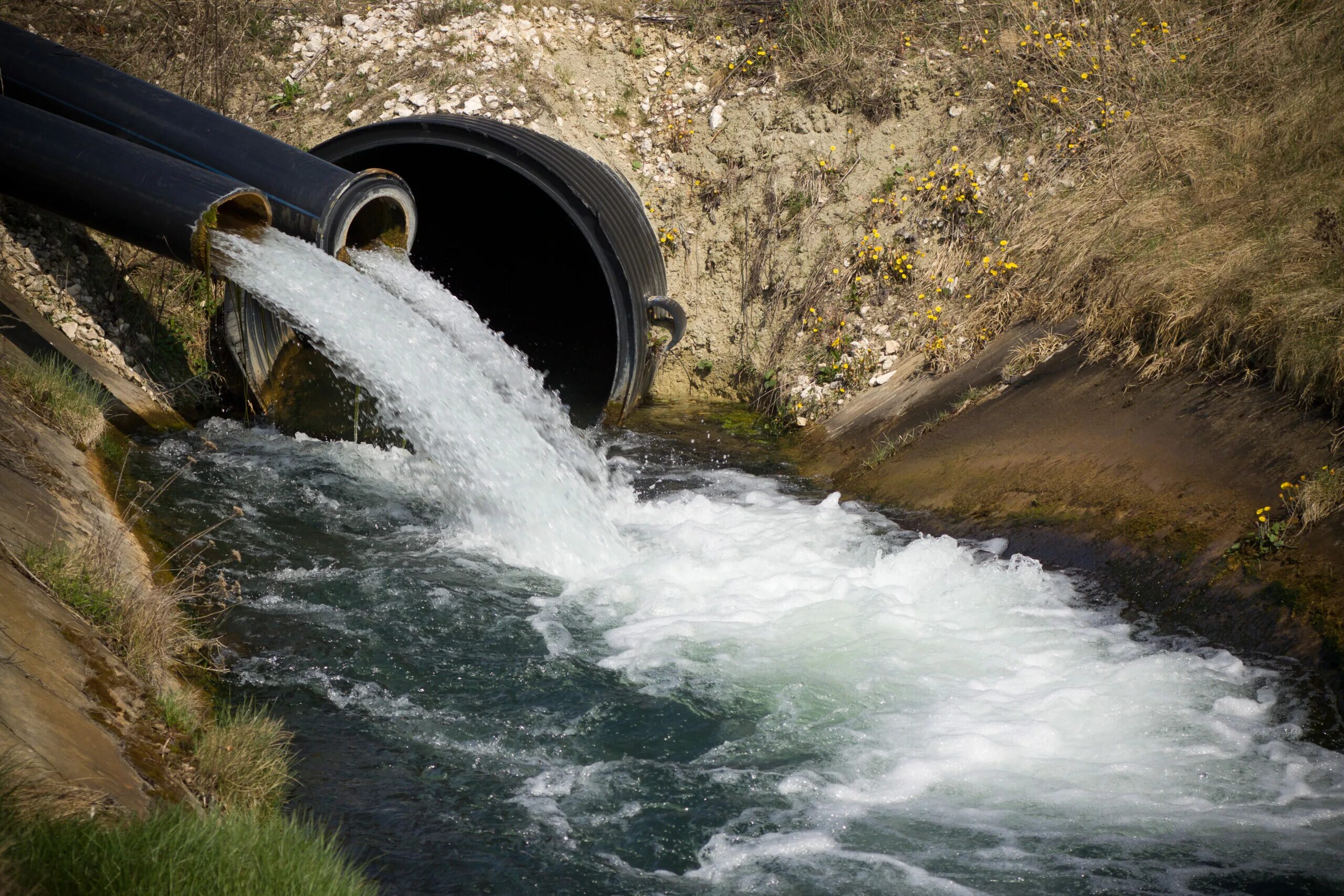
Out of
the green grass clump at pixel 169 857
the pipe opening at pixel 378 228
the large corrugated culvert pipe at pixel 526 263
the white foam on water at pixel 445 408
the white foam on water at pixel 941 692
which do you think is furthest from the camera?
the large corrugated culvert pipe at pixel 526 263

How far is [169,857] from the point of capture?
2.17m

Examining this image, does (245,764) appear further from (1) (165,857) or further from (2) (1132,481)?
(2) (1132,481)

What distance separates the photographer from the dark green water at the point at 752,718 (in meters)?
3.05

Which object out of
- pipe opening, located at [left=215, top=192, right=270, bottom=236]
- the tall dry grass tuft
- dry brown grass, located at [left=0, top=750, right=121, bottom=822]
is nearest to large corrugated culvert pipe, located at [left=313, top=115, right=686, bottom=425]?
pipe opening, located at [left=215, top=192, right=270, bottom=236]

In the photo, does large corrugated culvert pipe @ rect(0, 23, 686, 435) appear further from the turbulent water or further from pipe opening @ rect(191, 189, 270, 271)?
the turbulent water

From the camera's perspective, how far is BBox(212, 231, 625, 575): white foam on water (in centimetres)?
532

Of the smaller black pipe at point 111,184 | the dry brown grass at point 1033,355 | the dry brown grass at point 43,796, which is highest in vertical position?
the dry brown grass at point 1033,355

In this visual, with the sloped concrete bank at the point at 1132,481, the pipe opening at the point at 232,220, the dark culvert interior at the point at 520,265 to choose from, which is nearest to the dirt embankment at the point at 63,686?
the pipe opening at the point at 232,220

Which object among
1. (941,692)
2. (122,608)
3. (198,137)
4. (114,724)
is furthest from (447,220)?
(114,724)

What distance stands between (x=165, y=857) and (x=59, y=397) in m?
3.81

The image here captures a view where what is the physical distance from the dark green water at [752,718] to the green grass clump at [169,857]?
494 millimetres

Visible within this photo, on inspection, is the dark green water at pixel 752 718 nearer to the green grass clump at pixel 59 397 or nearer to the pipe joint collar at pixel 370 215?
the green grass clump at pixel 59 397

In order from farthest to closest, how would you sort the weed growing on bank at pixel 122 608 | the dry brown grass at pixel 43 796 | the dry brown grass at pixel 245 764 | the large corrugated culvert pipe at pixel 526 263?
1. the large corrugated culvert pipe at pixel 526 263
2. the weed growing on bank at pixel 122 608
3. the dry brown grass at pixel 245 764
4. the dry brown grass at pixel 43 796

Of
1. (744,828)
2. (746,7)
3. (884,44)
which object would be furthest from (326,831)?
(746,7)
